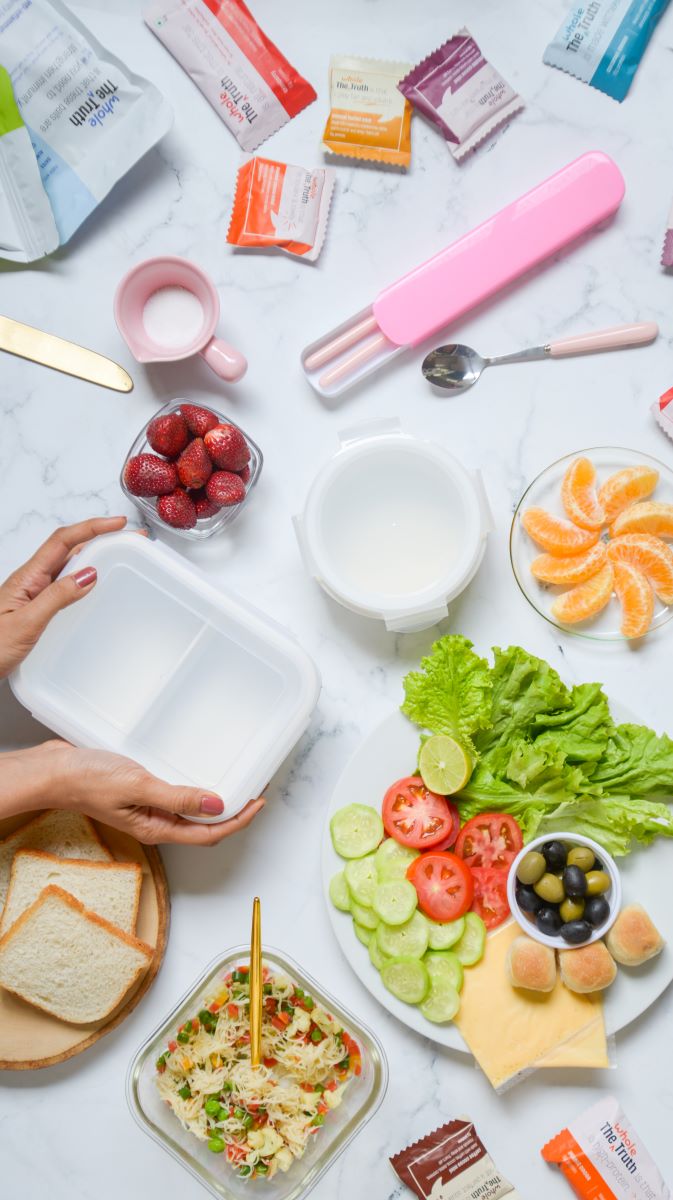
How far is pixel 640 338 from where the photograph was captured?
202 centimetres

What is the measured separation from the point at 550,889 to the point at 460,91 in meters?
1.70

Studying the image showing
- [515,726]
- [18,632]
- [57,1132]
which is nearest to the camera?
[18,632]

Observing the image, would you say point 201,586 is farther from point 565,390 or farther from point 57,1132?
point 57,1132

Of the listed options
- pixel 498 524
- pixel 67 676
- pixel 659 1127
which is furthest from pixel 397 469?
pixel 659 1127

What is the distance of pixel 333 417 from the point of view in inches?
82.0

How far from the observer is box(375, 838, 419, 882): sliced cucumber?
1.88 m

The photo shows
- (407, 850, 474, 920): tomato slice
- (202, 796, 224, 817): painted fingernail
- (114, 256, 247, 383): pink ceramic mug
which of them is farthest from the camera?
(114, 256, 247, 383): pink ceramic mug

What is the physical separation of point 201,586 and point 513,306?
3.09 ft

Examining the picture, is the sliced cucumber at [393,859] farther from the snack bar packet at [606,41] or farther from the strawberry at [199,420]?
the snack bar packet at [606,41]

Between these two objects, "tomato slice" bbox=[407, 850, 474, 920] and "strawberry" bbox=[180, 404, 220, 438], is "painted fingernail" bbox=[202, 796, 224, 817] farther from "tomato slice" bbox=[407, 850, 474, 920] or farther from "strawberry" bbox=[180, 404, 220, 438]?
"strawberry" bbox=[180, 404, 220, 438]

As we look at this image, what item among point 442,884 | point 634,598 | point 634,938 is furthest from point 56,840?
point 634,598

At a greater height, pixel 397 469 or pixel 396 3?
pixel 396 3

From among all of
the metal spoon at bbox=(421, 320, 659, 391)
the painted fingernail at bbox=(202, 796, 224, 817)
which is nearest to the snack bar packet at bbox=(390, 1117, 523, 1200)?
the painted fingernail at bbox=(202, 796, 224, 817)

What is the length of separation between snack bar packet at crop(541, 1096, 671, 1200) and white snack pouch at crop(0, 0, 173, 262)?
88.2 inches
